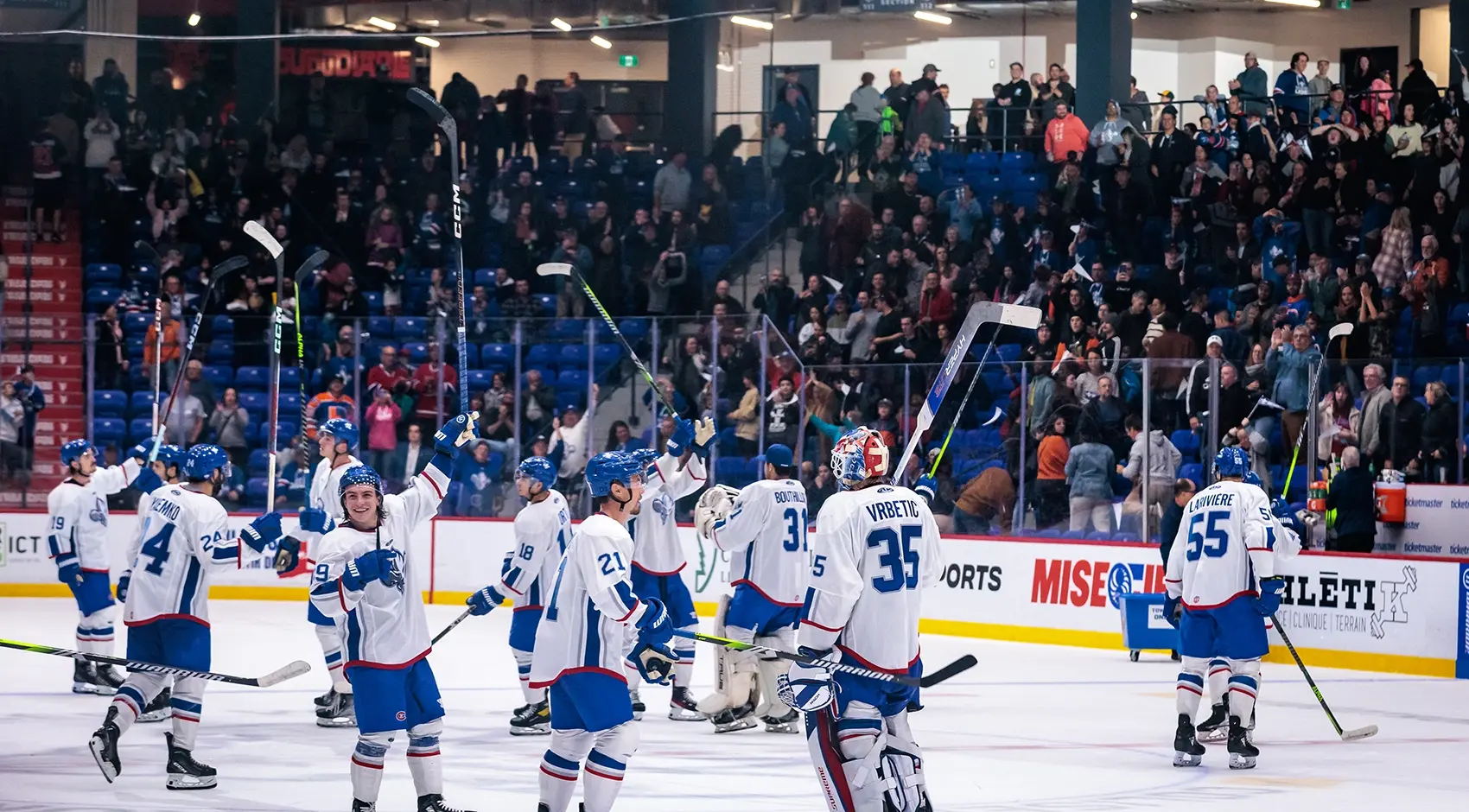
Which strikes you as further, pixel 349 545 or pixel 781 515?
pixel 781 515

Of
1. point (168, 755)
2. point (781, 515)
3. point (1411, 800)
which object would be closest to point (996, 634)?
point (781, 515)

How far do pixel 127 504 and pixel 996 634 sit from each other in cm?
794

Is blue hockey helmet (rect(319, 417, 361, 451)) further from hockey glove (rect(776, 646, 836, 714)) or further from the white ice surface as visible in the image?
hockey glove (rect(776, 646, 836, 714))

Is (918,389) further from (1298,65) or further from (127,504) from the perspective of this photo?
(127,504)

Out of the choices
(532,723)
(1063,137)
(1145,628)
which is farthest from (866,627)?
(1063,137)

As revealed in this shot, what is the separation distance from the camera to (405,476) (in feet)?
52.5

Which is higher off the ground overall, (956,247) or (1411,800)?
(956,247)

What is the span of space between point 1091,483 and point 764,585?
491cm

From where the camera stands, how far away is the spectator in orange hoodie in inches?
687

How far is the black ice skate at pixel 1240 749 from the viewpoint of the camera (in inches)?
334

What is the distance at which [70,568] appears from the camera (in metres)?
10.8

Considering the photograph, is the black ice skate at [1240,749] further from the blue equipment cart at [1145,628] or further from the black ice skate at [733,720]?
the blue equipment cart at [1145,628]

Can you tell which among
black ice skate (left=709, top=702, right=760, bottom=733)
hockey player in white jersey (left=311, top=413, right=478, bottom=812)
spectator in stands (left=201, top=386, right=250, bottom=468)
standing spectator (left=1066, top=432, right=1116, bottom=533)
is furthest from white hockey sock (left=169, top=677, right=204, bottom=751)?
spectator in stands (left=201, top=386, right=250, bottom=468)

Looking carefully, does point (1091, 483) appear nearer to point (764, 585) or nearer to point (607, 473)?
point (764, 585)
